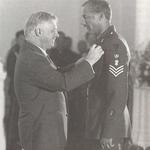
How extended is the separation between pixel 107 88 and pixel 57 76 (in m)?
0.22

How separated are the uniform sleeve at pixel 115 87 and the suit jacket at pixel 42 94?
91mm

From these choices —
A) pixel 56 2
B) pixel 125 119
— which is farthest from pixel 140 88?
pixel 125 119

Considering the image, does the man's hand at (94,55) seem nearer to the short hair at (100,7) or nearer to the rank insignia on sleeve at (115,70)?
the rank insignia on sleeve at (115,70)

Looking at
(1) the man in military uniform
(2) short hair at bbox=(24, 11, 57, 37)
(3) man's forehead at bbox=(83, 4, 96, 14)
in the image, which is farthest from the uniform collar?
(2) short hair at bbox=(24, 11, 57, 37)

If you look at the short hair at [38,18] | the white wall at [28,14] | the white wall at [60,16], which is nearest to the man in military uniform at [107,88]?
the short hair at [38,18]

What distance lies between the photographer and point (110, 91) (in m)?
1.77

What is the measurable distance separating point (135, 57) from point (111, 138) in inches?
54.7

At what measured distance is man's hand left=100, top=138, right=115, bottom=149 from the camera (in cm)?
176

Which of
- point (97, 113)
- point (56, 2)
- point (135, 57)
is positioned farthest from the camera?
point (56, 2)

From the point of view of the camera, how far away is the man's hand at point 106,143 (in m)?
1.76

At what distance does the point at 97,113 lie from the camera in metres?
1.88

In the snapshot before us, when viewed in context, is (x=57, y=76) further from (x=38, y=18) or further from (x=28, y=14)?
(x=28, y=14)

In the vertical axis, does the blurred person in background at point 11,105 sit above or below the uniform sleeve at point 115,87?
below

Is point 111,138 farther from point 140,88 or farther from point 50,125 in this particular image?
point 140,88
